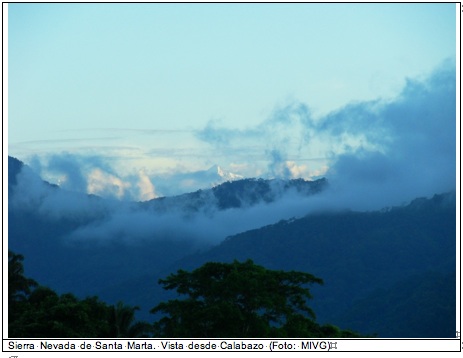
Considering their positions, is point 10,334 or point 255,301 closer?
point 10,334

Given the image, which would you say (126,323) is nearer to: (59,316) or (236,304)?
(59,316)

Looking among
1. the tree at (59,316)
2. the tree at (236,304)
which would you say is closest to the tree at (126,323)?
the tree at (59,316)

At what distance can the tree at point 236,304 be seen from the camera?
128ft

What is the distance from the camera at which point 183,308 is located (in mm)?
41062

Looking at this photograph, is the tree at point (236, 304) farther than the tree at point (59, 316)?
Yes

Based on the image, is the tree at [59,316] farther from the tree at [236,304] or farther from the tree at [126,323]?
the tree at [236,304]

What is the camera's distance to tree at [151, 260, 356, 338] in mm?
38969

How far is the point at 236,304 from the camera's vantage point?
40219 millimetres

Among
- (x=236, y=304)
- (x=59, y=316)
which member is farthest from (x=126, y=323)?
(x=236, y=304)

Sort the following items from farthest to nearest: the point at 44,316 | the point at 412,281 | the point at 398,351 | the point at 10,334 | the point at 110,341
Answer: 1. the point at 412,281
2. the point at 44,316
3. the point at 10,334
4. the point at 110,341
5. the point at 398,351
